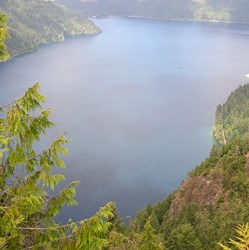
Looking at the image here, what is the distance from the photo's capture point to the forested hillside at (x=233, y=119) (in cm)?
15225

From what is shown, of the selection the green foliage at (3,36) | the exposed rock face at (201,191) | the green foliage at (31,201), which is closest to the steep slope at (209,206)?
the exposed rock face at (201,191)

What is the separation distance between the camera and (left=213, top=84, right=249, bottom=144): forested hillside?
500 feet

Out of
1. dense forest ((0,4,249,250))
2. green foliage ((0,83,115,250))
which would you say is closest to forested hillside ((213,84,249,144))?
dense forest ((0,4,249,250))

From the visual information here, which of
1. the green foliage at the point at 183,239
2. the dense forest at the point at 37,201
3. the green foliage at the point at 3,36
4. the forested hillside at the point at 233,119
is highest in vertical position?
the green foliage at the point at 3,36

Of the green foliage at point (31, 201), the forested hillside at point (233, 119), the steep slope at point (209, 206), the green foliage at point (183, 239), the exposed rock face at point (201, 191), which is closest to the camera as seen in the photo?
the green foliage at point (31, 201)

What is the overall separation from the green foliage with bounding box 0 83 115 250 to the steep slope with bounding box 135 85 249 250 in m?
42.8

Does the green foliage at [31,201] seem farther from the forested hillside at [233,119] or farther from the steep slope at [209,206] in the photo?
the forested hillside at [233,119]

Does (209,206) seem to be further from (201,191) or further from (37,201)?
(37,201)

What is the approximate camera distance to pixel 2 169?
1433 centimetres

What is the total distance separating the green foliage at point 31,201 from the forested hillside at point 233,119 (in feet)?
439

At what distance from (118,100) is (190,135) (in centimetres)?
5102

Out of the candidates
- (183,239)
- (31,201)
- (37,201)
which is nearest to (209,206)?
(183,239)

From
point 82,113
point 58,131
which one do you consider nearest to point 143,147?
point 58,131

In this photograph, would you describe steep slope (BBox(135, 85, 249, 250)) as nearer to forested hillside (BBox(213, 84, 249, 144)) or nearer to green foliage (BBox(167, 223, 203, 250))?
green foliage (BBox(167, 223, 203, 250))
